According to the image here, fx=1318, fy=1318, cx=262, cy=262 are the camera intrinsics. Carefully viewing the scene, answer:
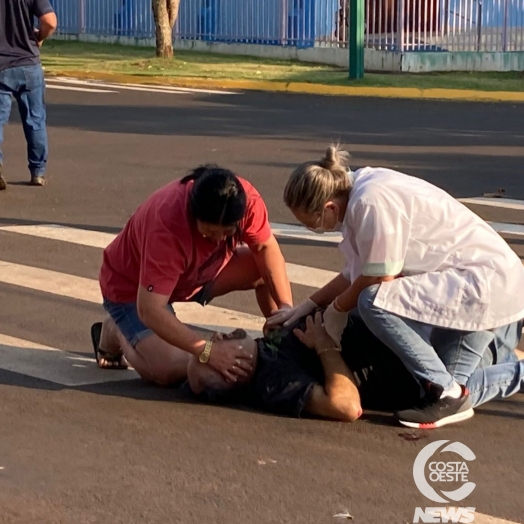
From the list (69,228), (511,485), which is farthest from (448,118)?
(511,485)

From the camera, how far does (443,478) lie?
482 cm

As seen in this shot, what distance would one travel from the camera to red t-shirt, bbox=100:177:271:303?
5.50 metres

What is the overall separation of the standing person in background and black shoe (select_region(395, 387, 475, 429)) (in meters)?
6.39

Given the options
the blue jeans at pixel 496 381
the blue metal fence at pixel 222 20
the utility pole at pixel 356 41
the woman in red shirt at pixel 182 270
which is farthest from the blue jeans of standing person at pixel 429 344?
the blue metal fence at pixel 222 20

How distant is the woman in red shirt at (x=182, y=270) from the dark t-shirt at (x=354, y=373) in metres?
0.12

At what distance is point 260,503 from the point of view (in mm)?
4547

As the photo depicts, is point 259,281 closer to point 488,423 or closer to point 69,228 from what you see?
point 488,423

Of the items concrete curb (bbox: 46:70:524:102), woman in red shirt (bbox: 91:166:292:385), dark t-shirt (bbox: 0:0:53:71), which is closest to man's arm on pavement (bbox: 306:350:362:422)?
woman in red shirt (bbox: 91:166:292:385)

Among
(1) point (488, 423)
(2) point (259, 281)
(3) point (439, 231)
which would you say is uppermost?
(3) point (439, 231)

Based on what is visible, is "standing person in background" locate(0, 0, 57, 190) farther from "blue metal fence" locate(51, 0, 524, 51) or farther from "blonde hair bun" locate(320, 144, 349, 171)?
"blue metal fence" locate(51, 0, 524, 51)

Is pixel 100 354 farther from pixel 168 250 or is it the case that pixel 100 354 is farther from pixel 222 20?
pixel 222 20

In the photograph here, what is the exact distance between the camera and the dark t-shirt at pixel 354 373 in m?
5.53

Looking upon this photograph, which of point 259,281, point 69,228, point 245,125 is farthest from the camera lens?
point 245,125

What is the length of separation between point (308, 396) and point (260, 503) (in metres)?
0.98
